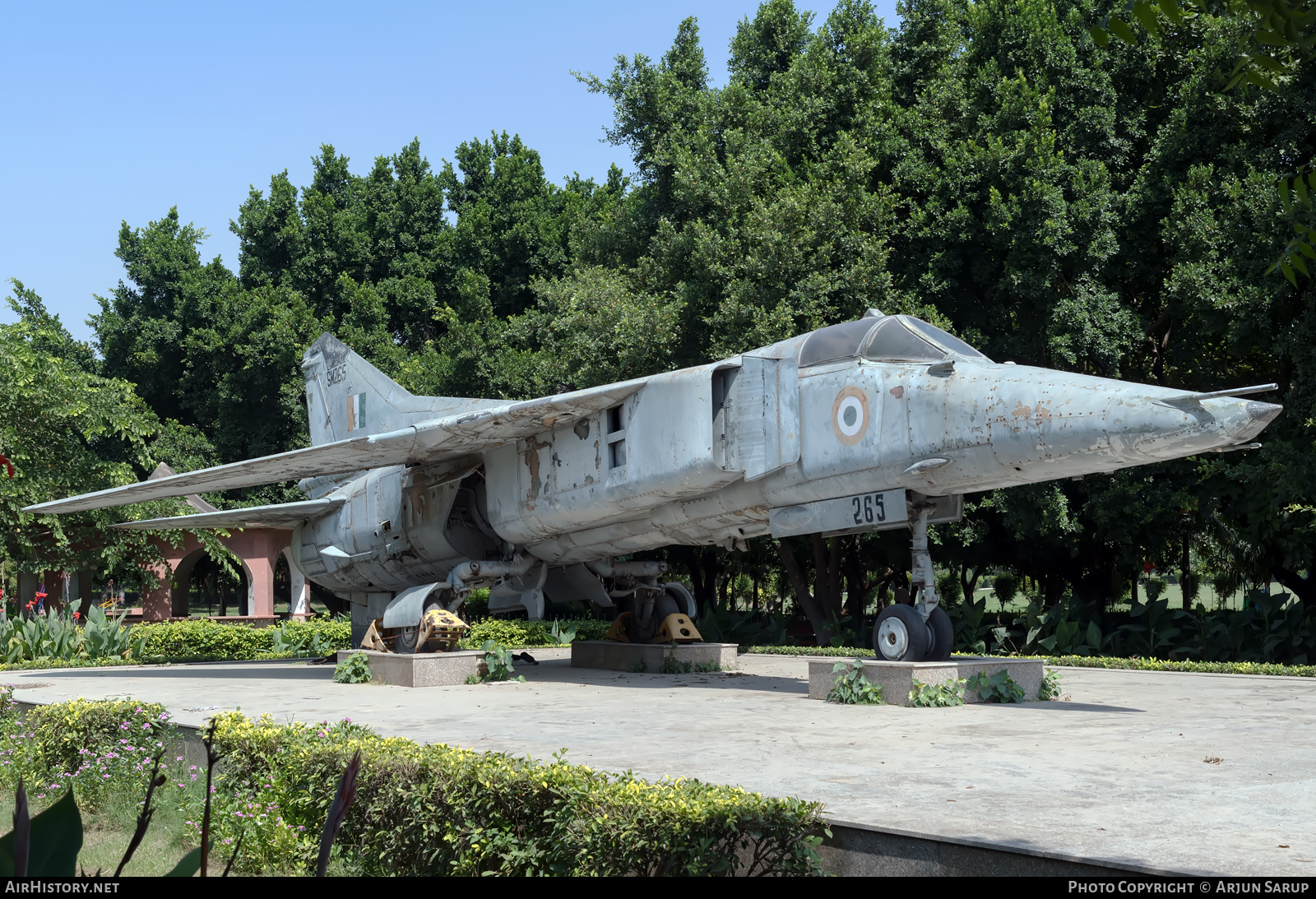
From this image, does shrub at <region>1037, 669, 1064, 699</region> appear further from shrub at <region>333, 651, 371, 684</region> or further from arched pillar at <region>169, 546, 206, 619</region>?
arched pillar at <region>169, 546, 206, 619</region>

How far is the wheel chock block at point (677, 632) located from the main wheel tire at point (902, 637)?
4396 millimetres

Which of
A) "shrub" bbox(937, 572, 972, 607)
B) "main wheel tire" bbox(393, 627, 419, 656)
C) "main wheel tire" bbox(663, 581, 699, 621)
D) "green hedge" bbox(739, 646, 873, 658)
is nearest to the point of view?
"main wheel tire" bbox(393, 627, 419, 656)

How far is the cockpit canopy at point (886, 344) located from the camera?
413 inches

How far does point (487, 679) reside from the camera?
44.1ft

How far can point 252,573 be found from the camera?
31781 mm

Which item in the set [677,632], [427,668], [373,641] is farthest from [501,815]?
[373,641]

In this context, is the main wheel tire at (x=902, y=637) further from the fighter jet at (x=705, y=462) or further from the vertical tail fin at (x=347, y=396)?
the vertical tail fin at (x=347, y=396)

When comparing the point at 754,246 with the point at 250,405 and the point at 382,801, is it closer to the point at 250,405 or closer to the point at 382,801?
the point at 382,801

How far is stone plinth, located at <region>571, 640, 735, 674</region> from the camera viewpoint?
14531 millimetres

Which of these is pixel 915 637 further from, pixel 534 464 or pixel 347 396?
pixel 347 396

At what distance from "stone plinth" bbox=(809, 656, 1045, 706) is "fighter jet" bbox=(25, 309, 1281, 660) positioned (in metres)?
0.34

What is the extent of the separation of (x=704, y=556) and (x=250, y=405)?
17181 millimetres

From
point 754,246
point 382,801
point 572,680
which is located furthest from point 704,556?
point 382,801

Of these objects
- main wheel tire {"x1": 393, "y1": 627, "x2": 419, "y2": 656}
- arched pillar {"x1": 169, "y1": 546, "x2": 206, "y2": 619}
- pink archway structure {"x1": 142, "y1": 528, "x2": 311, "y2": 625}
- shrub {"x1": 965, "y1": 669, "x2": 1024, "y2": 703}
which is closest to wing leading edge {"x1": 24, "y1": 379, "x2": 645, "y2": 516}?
main wheel tire {"x1": 393, "y1": 627, "x2": 419, "y2": 656}
